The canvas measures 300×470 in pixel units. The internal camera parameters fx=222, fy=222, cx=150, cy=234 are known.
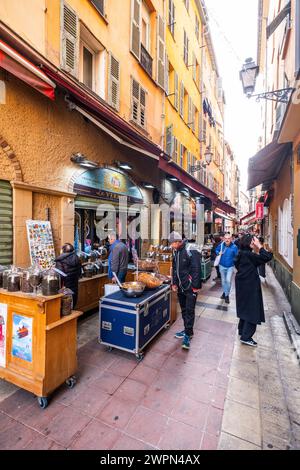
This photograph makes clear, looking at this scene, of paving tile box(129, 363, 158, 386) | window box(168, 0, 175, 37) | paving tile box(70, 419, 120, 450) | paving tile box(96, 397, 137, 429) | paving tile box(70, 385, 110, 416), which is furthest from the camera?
window box(168, 0, 175, 37)

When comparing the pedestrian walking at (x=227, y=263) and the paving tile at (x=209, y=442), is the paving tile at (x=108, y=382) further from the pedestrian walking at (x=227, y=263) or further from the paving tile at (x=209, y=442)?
the pedestrian walking at (x=227, y=263)

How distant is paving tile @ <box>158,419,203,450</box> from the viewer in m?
2.15

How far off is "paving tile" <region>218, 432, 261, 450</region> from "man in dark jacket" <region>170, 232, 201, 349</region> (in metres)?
1.72

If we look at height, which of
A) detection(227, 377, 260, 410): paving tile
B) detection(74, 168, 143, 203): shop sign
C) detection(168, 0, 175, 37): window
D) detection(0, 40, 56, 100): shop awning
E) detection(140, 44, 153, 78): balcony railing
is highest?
detection(168, 0, 175, 37): window

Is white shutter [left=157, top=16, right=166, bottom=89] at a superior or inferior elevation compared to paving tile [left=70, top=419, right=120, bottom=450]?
superior

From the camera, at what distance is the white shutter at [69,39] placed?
492 centimetres

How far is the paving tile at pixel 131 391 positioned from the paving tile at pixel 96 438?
18.2 inches

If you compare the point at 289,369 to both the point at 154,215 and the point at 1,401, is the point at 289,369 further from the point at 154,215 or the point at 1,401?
the point at 154,215

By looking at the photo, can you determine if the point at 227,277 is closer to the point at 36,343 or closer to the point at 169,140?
the point at 36,343

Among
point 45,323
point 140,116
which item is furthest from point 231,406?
point 140,116

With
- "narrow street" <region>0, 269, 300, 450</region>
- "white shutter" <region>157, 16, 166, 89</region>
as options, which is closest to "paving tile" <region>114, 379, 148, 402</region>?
"narrow street" <region>0, 269, 300, 450</region>

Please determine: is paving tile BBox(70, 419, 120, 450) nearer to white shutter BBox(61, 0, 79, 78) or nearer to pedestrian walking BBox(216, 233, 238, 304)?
pedestrian walking BBox(216, 233, 238, 304)

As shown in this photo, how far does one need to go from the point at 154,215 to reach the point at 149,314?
Answer: 583cm

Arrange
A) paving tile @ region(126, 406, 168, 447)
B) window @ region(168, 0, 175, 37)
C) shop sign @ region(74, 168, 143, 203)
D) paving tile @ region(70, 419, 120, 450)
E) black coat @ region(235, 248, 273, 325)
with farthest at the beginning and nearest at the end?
1. window @ region(168, 0, 175, 37)
2. shop sign @ region(74, 168, 143, 203)
3. black coat @ region(235, 248, 273, 325)
4. paving tile @ region(126, 406, 168, 447)
5. paving tile @ region(70, 419, 120, 450)
